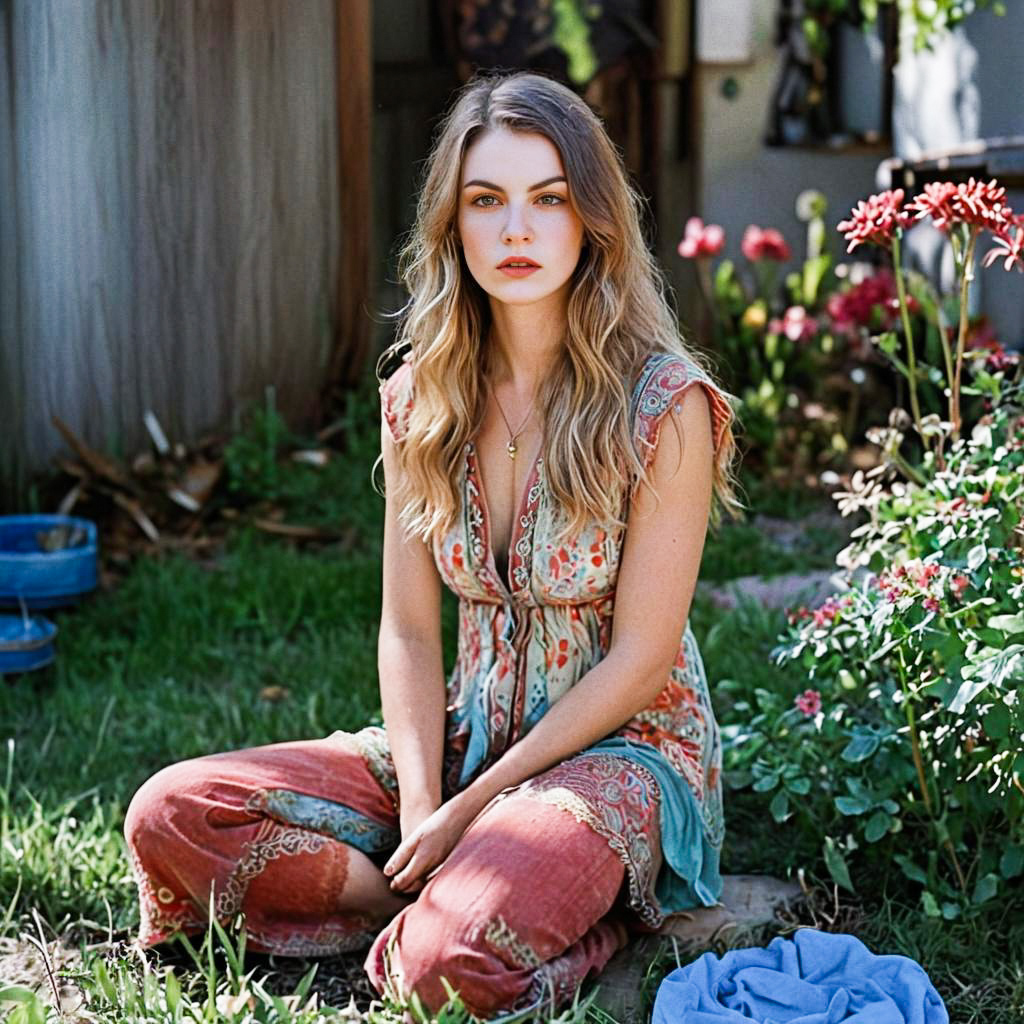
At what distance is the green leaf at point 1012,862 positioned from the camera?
7.66ft

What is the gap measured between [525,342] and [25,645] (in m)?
1.61

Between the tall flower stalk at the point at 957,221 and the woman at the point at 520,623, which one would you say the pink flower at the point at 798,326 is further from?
the woman at the point at 520,623

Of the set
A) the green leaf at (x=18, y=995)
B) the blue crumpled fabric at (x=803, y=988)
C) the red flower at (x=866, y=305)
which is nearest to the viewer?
the green leaf at (x=18, y=995)

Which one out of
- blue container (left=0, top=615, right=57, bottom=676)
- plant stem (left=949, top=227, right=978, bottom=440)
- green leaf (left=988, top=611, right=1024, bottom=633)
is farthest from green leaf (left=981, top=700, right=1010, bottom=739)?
blue container (left=0, top=615, right=57, bottom=676)

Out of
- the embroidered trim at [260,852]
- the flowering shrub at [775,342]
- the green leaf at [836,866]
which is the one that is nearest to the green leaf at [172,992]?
the embroidered trim at [260,852]

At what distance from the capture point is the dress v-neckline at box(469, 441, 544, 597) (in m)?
2.39

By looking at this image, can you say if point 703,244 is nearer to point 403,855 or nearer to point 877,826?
point 877,826

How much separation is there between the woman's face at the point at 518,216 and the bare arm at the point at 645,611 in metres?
0.28

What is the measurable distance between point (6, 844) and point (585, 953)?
105cm

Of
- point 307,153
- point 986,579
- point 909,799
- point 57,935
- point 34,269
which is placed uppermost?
point 307,153

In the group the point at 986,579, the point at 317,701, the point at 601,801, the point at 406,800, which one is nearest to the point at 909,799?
the point at 986,579

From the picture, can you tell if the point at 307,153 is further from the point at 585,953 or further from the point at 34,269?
the point at 585,953

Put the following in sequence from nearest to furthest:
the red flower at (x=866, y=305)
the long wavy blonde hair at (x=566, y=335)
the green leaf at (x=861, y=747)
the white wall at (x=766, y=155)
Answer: the long wavy blonde hair at (x=566, y=335)
the green leaf at (x=861, y=747)
the red flower at (x=866, y=305)
the white wall at (x=766, y=155)

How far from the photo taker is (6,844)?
105 inches
